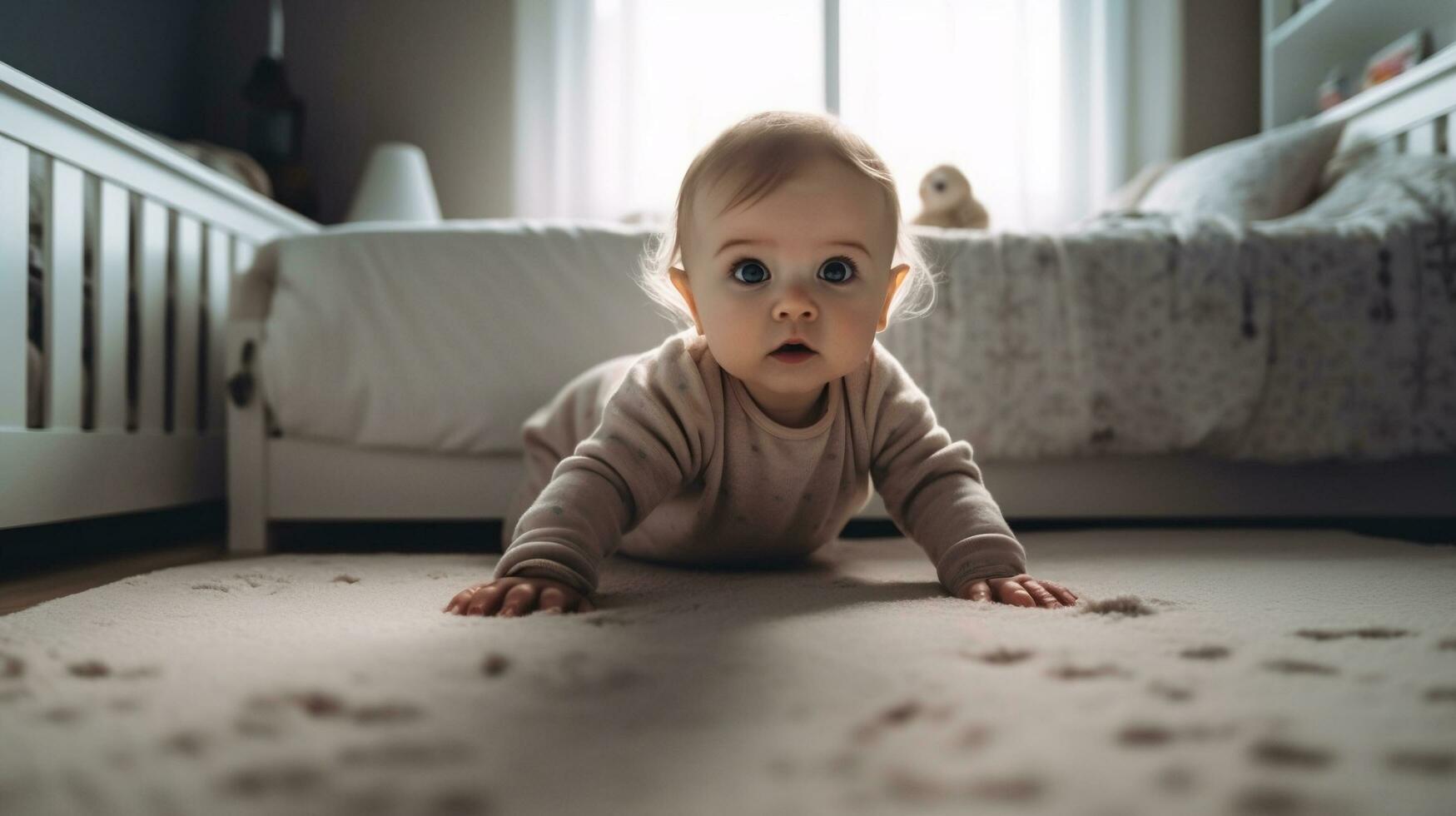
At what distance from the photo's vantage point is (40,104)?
1053 mm

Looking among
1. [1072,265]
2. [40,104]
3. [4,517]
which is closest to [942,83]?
[1072,265]

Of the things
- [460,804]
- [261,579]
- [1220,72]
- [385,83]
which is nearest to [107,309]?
[261,579]

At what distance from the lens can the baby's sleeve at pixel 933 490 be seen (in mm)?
784

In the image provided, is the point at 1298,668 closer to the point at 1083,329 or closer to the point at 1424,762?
the point at 1424,762

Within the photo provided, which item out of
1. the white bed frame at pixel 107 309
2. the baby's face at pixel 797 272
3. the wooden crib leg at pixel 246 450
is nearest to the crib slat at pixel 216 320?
the white bed frame at pixel 107 309

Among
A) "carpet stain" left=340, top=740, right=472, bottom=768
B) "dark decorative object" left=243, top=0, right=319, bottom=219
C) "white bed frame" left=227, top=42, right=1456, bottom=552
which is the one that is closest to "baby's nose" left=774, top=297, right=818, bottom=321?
"carpet stain" left=340, top=740, right=472, bottom=768

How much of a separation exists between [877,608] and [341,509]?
0.89m

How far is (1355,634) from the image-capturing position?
1.97ft

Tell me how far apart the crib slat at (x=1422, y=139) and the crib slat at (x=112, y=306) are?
213 cm

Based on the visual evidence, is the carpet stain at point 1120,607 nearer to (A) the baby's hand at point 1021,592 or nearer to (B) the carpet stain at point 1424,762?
(A) the baby's hand at point 1021,592

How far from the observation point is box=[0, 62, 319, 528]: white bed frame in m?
1.03

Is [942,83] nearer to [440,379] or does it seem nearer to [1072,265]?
[1072,265]

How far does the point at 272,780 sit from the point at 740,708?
198 millimetres

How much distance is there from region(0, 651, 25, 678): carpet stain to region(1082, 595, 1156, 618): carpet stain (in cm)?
68
